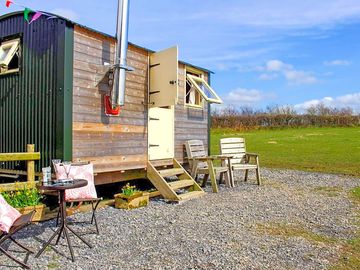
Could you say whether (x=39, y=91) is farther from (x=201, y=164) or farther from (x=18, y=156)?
(x=201, y=164)

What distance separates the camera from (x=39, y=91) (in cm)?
566

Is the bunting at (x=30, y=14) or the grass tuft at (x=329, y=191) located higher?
the bunting at (x=30, y=14)

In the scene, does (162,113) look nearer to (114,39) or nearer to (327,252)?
(114,39)

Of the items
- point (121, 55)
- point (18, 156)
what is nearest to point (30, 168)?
point (18, 156)

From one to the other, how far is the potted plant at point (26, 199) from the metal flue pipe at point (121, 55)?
1.85m

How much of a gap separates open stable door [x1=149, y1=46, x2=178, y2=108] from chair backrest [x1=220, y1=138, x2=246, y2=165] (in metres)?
2.38

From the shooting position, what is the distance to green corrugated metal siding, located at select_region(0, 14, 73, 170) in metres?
5.30

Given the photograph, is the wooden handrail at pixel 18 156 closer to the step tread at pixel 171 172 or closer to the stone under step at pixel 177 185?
the stone under step at pixel 177 185

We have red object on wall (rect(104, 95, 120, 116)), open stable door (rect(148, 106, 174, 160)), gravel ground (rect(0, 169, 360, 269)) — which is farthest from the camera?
open stable door (rect(148, 106, 174, 160))

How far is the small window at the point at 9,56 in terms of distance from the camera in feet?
19.8

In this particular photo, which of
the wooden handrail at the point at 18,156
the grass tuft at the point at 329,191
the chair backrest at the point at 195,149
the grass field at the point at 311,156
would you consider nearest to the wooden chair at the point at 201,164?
the chair backrest at the point at 195,149

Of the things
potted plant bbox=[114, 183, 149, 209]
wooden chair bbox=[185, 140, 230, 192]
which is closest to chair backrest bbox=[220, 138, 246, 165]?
wooden chair bbox=[185, 140, 230, 192]

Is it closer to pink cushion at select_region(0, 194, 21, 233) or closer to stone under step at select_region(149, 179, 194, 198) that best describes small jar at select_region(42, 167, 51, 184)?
pink cushion at select_region(0, 194, 21, 233)

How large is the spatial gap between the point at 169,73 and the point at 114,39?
1.15 meters
